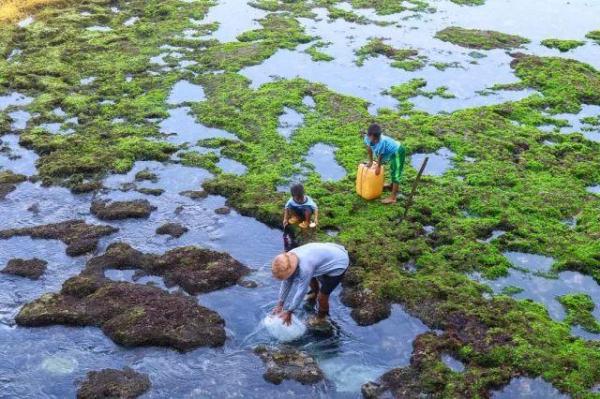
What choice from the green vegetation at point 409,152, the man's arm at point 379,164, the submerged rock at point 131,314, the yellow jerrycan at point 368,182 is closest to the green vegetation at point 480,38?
the green vegetation at point 409,152

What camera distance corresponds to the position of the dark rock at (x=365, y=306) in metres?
13.5

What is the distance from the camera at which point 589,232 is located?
1630 cm

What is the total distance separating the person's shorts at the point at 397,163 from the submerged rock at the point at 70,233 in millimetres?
7692

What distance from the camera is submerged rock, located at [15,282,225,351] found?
12773 millimetres

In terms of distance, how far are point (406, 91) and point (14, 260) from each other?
52.2 ft

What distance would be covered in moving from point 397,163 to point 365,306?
4571 millimetres

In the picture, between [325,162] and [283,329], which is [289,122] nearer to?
[325,162]

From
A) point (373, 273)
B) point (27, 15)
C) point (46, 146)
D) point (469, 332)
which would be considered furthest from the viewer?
point (27, 15)

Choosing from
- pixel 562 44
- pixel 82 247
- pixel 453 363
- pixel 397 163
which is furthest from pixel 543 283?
pixel 562 44

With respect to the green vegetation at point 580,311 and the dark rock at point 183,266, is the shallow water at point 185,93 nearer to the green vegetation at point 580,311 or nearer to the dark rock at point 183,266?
the dark rock at point 183,266

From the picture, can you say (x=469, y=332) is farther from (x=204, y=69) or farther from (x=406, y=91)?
(x=204, y=69)

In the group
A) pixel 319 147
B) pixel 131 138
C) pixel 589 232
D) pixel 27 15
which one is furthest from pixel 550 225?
pixel 27 15

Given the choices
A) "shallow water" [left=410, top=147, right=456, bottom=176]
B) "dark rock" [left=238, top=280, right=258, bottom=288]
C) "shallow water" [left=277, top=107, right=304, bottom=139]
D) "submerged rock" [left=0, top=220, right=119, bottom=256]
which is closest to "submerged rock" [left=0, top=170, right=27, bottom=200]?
"submerged rock" [left=0, top=220, right=119, bottom=256]

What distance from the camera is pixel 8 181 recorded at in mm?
18812
